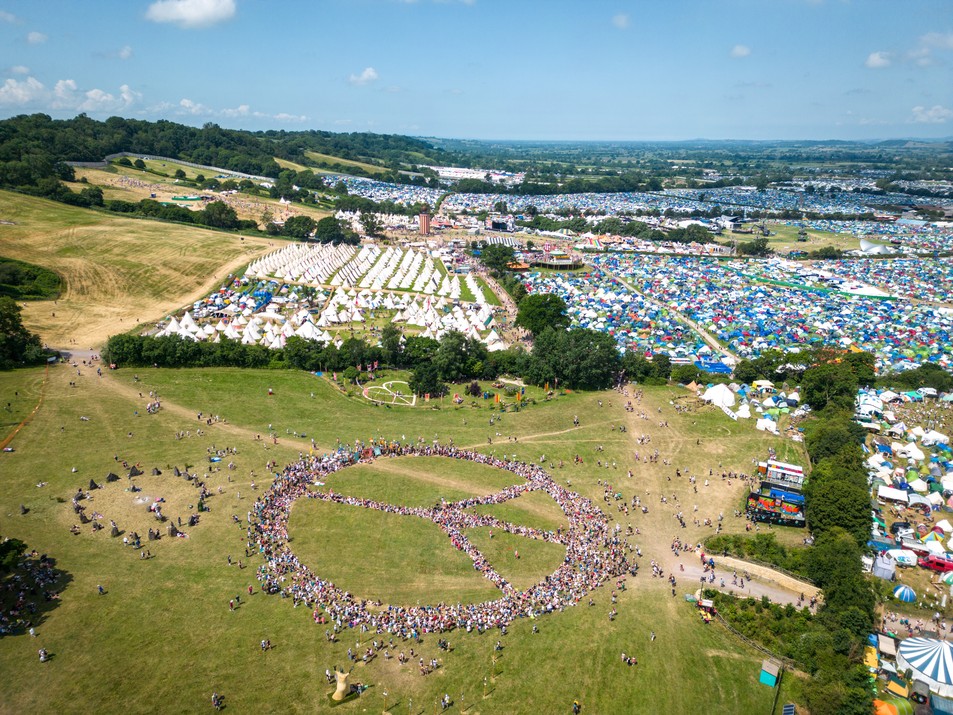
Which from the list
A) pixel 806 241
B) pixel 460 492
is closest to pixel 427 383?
pixel 460 492

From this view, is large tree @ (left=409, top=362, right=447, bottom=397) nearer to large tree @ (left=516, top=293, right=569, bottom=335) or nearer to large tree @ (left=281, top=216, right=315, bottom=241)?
large tree @ (left=516, top=293, right=569, bottom=335)

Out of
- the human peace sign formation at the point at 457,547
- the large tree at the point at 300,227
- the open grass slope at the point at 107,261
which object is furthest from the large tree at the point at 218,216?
the human peace sign formation at the point at 457,547

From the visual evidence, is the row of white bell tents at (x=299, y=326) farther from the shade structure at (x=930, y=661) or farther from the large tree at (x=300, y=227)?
the large tree at (x=300, y=227)

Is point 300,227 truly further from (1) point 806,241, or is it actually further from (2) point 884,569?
(1) point 806,241

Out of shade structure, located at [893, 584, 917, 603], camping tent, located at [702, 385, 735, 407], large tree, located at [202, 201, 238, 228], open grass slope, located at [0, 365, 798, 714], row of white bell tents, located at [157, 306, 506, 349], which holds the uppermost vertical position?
large tree, located at [202, 201, 238, 228]

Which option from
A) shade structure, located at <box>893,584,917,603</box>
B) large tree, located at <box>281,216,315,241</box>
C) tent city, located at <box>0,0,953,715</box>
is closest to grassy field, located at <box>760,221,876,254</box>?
tent city, located at <box>0,0,953,715</box>

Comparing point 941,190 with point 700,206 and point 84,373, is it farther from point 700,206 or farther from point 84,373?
point 84,373

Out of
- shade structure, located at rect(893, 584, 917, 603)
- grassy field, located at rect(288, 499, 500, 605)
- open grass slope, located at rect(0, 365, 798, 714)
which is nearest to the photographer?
open grass slope, located at rect(0, 365, 798, 714)

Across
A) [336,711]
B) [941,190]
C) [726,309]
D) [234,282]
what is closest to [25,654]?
[336,711]
